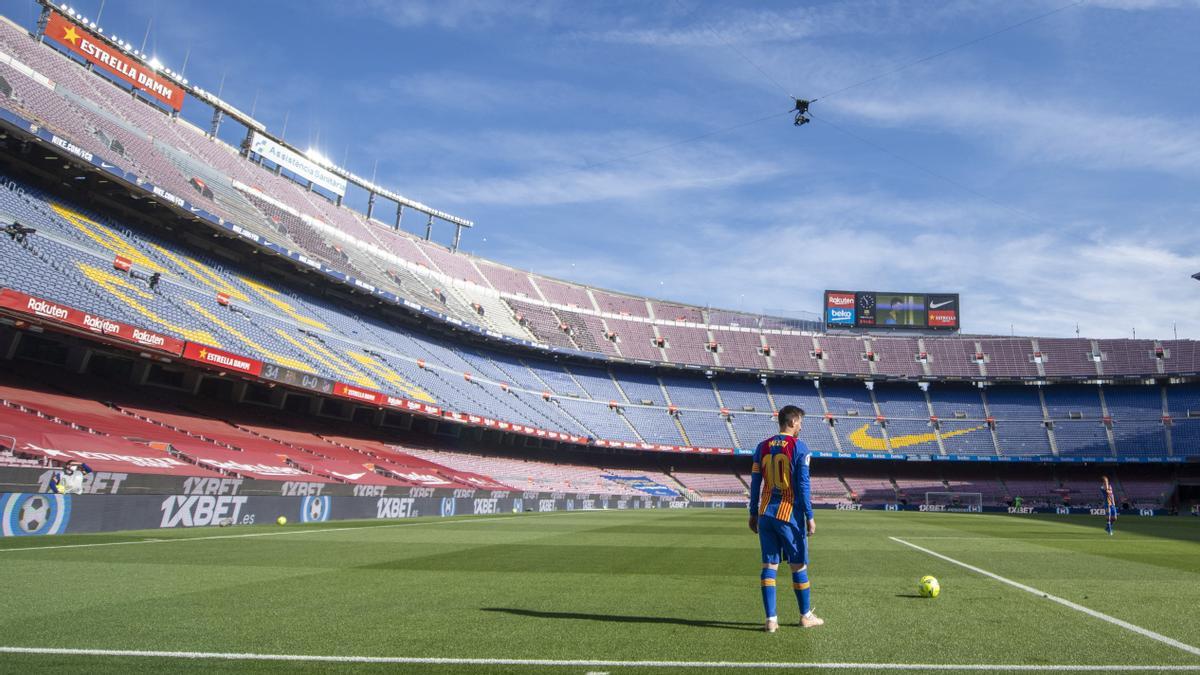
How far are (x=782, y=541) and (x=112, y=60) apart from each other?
50734 millimetres

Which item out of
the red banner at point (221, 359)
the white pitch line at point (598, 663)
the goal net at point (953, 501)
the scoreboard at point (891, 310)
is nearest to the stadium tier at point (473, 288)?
the scoreboard at point (891, 310)

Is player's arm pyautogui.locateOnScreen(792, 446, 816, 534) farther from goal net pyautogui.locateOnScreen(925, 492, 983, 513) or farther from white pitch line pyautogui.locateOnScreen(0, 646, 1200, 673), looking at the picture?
goal net pyautogui.locateOnScreen(925, 492, 983, 513)

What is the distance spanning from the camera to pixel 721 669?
5184mm

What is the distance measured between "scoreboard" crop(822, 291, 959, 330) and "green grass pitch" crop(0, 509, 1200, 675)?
203 feet

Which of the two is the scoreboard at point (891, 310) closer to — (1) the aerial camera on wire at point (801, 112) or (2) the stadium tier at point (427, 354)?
(2) the stadium tier at point (427, 354)

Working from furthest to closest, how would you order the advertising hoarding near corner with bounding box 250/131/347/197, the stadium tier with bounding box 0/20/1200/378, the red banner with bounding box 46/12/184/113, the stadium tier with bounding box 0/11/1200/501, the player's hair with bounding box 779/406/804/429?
1. the advertising hoarding near corner with bounding box 250/131/347/197
2. the red banner with bounding box 46/12/184/113
3. the stadium tier with bounding box 0/20/1200/378
4. the stadium tier with bounding box 0/11/1200/501
5. the player's hair with bounding box 779/406/804/429

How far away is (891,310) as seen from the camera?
74.4m

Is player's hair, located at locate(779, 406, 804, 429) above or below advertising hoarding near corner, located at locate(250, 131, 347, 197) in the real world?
below

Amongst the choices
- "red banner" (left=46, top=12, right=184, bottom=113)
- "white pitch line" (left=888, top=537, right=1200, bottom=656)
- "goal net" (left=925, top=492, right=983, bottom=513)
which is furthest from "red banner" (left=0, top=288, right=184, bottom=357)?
"goal net" (left=925, top=492, right=983, bottom=513)

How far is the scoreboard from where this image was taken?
73375 mm

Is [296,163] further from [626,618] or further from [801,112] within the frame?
[626,618]

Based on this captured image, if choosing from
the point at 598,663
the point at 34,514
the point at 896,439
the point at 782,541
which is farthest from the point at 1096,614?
the point at 896,439

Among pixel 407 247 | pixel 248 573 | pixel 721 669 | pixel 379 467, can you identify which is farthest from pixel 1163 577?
pixel 407 247

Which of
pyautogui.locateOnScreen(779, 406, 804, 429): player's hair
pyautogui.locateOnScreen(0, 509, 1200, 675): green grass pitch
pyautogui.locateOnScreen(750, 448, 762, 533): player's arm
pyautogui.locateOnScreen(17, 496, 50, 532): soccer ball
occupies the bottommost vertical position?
pyautogui.locateOnScreen(17, 496, 50, 532): soccer ball
